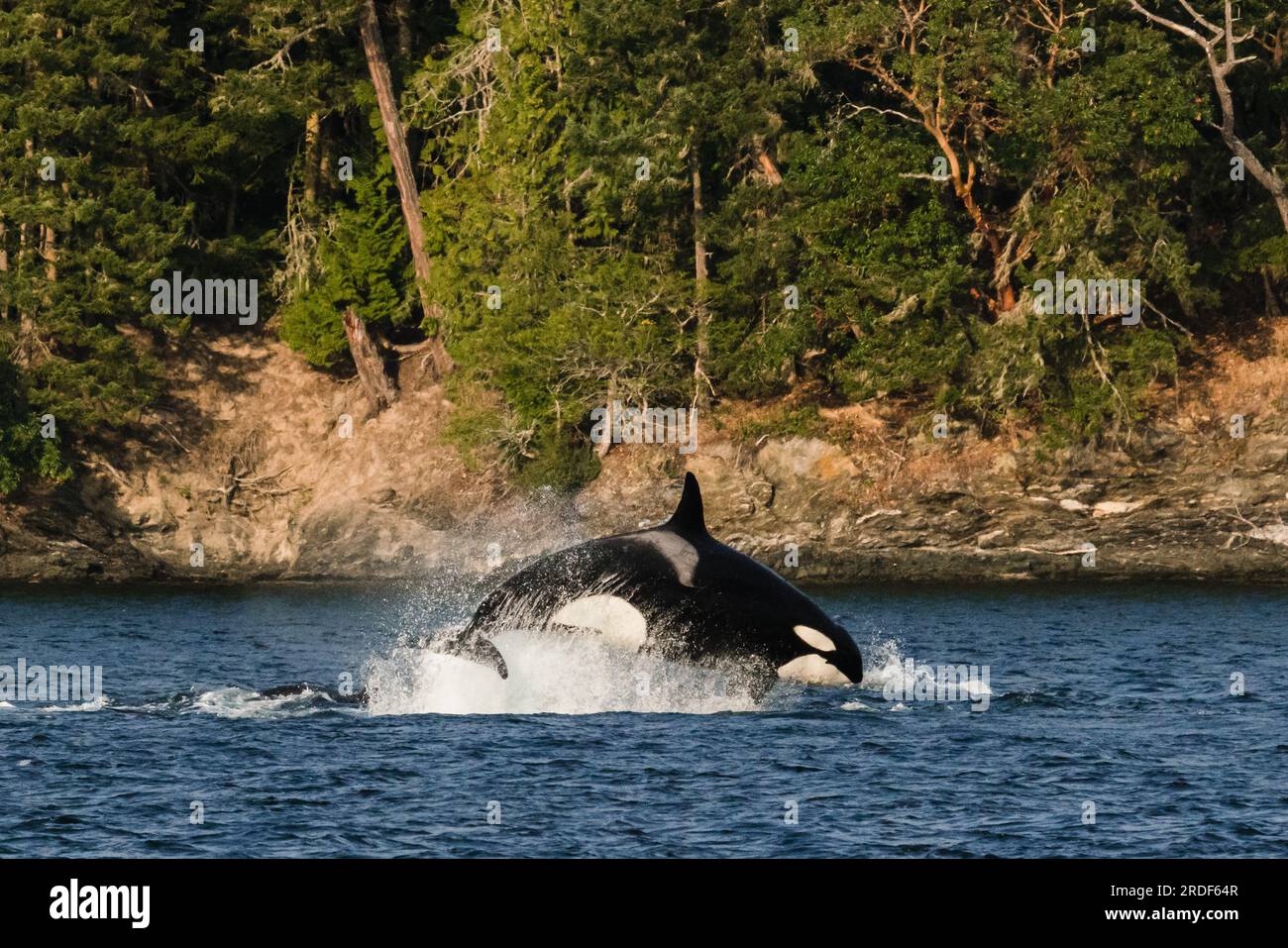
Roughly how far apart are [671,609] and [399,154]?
124 ft

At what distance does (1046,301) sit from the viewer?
52188mm

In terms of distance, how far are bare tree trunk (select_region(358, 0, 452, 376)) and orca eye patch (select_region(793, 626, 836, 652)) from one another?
35.8 metres

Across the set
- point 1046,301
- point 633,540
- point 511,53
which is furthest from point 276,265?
point 633,540

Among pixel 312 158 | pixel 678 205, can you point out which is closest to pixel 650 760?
pixel 678 205

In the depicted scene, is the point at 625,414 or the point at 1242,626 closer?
the point at 1242,626

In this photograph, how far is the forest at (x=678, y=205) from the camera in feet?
174

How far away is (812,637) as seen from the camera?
25.4m

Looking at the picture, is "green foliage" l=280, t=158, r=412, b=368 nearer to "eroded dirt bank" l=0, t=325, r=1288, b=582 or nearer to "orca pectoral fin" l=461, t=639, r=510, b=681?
"eroded dirt bank" l=0, t=325, r=1288, b=582

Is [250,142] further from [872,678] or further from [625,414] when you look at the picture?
[872,678]

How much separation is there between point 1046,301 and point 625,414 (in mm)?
12153

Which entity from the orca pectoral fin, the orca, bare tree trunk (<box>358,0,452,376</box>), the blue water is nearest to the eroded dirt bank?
bare tree trunk (<box>358,0,452,376</box>)

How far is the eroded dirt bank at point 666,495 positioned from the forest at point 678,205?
111 cm

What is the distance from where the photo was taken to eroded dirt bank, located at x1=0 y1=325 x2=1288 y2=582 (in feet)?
174

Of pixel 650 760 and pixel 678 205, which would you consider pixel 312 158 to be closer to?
pixel 678 205
